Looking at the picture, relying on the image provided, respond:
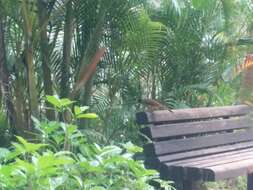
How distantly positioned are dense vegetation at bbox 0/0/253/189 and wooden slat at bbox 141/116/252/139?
32cm

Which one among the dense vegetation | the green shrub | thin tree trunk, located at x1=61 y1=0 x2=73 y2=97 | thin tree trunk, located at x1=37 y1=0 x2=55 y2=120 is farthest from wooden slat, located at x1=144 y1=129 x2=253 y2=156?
the green shrub

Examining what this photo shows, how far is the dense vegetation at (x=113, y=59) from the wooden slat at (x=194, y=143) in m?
0.33

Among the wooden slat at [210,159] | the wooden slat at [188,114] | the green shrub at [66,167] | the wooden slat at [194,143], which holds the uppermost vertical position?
the green shrub at [66,167]

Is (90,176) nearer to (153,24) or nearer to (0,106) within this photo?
(0,106)

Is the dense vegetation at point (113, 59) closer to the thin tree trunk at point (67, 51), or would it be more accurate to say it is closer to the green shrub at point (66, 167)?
the thin tree trunk at point (67, 51)

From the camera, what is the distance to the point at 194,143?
4172mm

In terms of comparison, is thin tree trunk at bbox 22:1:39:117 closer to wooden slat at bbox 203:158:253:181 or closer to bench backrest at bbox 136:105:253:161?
bench backrest at bbox 136:105:253:161

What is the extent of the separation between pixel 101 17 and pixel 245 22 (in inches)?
76.5

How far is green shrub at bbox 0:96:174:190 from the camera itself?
68.1 inches

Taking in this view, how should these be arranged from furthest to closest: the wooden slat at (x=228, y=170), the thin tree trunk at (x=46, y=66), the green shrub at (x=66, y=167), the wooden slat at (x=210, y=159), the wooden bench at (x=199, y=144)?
the thin tree trunk at (x=46, y=66), the wooden slat at (x=210, y=159), the wooden bench at (x=199, y=144), the wooden slat at (x=228, y=170), the green shrub at (x=66, y=167)

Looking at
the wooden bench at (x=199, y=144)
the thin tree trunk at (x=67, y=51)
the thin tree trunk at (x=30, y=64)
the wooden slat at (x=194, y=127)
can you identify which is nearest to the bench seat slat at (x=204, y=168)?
the wooden bench at (x=199, y=144)

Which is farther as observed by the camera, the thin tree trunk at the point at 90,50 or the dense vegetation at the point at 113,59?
the thin tree trunk at the point at 90,50

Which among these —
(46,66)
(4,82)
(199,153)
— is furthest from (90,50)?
(199,153)

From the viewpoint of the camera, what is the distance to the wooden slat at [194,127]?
381 centimetres
